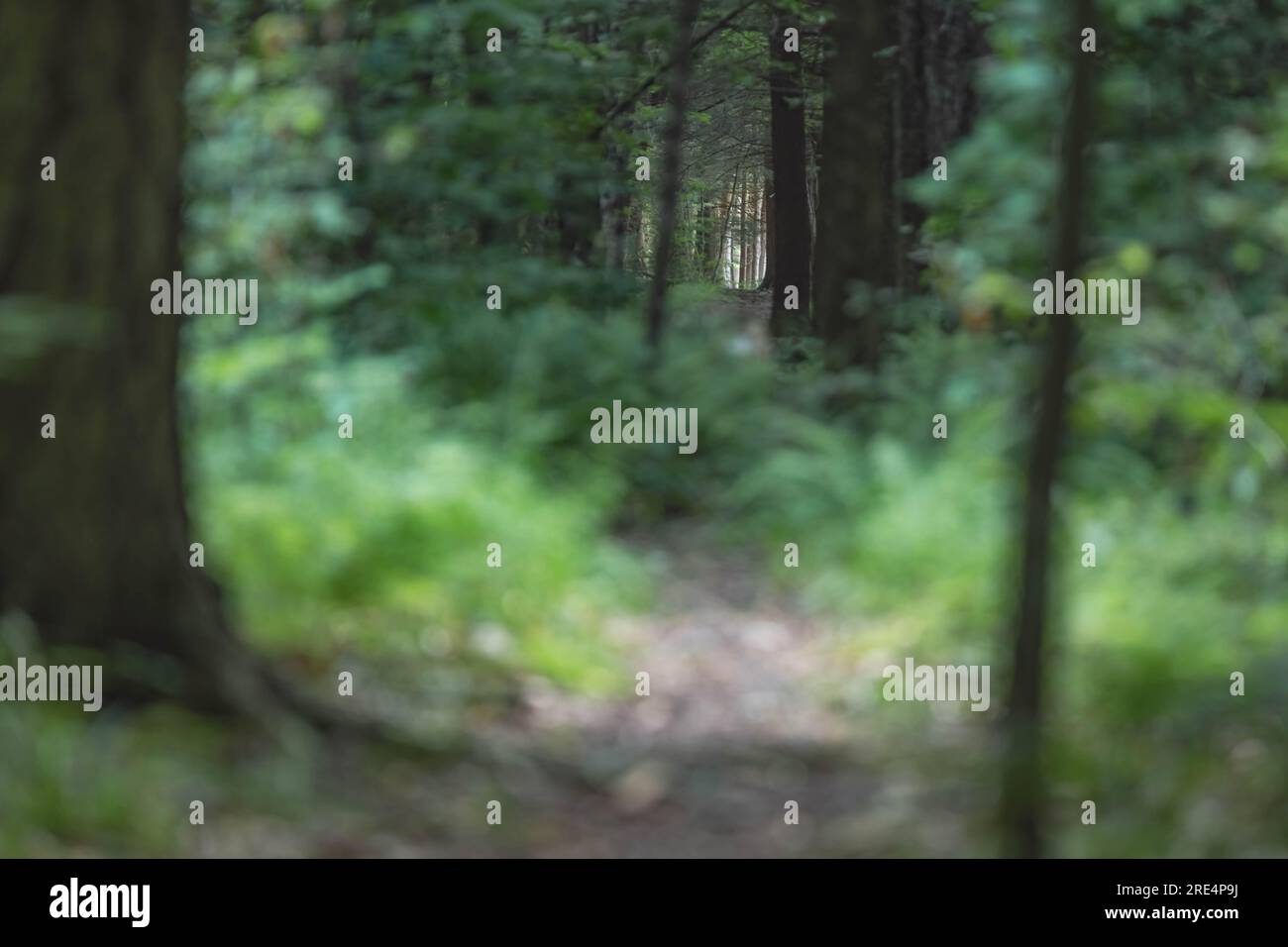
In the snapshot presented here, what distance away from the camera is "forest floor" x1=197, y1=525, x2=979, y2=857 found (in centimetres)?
409

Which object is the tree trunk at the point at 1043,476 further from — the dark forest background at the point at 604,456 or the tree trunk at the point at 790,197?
the tree trunk at the point at 790,197

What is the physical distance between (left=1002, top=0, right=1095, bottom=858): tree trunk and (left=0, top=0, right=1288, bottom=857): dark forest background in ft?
0.04

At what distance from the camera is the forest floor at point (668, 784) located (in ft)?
13.4

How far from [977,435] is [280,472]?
374cm

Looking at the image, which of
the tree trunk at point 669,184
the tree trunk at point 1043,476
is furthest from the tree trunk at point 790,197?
the tree trunk at point 1043,476

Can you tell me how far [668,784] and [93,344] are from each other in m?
2.28

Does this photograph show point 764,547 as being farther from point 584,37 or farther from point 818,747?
point 584,37

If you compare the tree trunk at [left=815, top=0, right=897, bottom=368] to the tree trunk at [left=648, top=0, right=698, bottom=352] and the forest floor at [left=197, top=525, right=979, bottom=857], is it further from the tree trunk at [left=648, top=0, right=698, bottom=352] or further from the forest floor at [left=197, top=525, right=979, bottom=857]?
the forest floor at [left=197, top=525, right=979, bottom=857]

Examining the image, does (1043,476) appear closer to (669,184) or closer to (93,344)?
(93,344)

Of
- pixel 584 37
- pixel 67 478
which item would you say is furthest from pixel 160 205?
pixel 584 37

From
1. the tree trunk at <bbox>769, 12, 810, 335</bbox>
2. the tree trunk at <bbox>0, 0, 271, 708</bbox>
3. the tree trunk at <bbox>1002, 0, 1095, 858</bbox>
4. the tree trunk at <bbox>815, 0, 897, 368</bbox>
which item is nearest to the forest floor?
the tree trunk at <bbox>1002, 0, 1095, 858</bbox>

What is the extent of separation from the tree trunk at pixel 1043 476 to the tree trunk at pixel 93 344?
7.69 ft

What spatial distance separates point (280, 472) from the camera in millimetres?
6395

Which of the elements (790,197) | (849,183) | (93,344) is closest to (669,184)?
(849,183)
